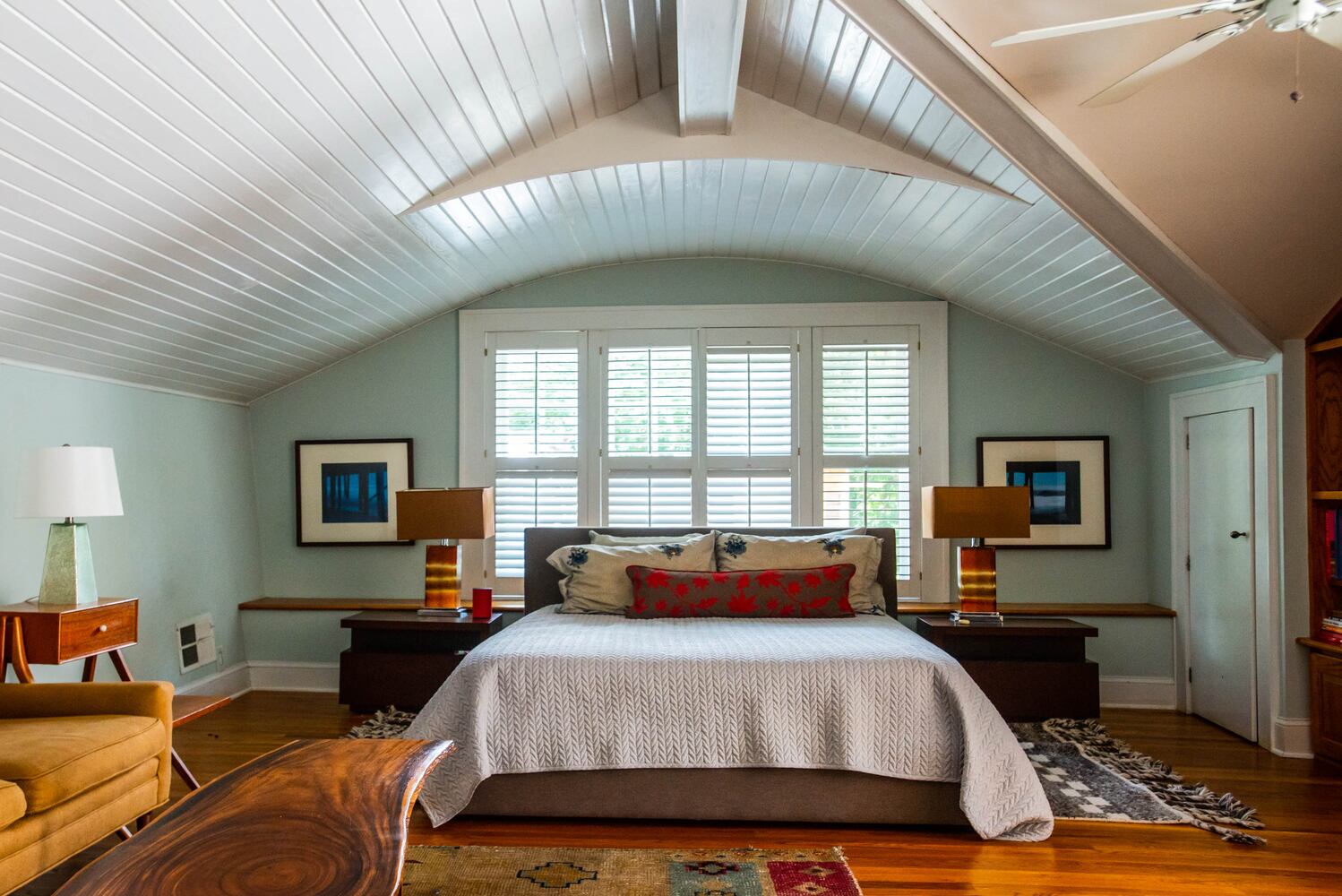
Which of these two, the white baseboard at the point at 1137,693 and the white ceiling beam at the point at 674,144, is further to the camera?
the white baseboard at the point at 1137,693

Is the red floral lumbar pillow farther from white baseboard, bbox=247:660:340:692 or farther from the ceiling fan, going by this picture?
the ceiling fan

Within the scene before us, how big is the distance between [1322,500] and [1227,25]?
281cm

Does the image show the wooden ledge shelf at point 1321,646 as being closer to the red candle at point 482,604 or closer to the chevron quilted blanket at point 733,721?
the chevron quilted blanket at point 733,721

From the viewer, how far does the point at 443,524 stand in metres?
4.85

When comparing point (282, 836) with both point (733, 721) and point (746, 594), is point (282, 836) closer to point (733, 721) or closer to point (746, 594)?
point (733, 721)

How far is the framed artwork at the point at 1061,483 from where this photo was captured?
5.26 m

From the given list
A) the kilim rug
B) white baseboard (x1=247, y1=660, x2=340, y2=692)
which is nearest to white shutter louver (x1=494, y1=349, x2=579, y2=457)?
white baseboard (x1=247, y1=660, x2=340, y2=692)

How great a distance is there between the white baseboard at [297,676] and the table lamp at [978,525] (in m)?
3.38

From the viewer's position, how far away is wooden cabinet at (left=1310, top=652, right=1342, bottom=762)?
12.8 ft

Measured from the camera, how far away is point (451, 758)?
332cm

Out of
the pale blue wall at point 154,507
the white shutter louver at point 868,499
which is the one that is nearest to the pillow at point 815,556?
the white shutter louver at point 868,499

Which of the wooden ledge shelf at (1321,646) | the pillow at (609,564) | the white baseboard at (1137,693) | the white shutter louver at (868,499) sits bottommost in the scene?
the white baseboard at (1137,693)

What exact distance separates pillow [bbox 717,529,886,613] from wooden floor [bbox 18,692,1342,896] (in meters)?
1.39

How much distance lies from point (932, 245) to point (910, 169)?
0.96 metres
